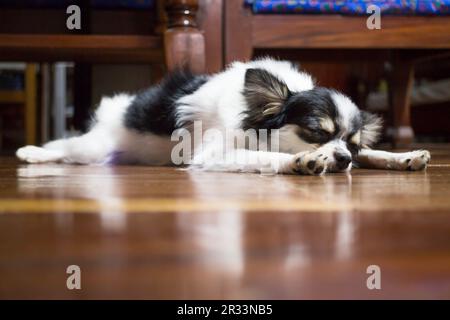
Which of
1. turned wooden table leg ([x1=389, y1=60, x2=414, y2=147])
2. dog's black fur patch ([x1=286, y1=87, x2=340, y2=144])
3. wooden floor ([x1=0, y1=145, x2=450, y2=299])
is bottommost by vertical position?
wooden floor ([x1=0, y1=145, x2=450, y2=299])

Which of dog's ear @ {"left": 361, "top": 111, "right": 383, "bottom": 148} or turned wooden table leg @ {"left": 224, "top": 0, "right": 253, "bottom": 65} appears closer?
dog's ear @ {"left": 361, "top": 111, "right": 383, "bottom": 148}

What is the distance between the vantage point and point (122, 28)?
249 centimetres

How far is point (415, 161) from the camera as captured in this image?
1.54 metres

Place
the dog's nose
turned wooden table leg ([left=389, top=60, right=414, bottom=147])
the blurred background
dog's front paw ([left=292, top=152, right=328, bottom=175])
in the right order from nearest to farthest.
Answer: dog's front paw ([left=292, top=152, right=328, bottom=175]) < the dog's nose < the blurred background < turned wooden table leg ([left=389, top=60, right=414, bottom=147])

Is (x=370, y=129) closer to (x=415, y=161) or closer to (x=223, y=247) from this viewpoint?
(x=415, y=161)

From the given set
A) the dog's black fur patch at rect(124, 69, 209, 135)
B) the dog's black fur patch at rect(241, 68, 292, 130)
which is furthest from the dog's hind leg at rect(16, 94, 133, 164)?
the dog's black fur patch at rect(241, 68, 292, 130)

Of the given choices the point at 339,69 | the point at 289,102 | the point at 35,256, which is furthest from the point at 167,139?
the point at 339,69

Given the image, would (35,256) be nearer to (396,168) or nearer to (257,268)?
(257,268)

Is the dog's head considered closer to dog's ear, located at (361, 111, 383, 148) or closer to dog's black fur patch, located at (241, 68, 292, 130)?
dog's black fur patch, located at (241, 68, 292, 130)

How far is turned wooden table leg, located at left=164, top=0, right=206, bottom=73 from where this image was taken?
1889 mm

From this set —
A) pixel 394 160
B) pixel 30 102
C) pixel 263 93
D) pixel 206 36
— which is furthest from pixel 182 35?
pixel 30 102

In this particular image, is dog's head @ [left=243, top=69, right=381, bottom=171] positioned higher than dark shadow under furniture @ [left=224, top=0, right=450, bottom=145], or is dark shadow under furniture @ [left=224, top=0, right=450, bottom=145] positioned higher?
dark shadow under furniture @ [left=224, top=0, right=450, bottom=145]

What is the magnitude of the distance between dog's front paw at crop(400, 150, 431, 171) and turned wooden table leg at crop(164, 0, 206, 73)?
769 mm
